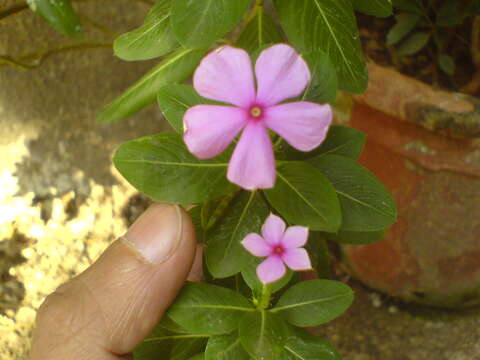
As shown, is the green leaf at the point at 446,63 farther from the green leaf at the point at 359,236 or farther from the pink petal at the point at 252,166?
the pink petal at the point at 252,166

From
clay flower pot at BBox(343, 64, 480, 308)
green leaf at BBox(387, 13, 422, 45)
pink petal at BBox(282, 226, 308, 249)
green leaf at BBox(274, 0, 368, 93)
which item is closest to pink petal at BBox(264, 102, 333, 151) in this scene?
pink petal at BBox(282, 226, 308, 249)

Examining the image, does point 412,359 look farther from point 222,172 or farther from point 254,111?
point 254,111

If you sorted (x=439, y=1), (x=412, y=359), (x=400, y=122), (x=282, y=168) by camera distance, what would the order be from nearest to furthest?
(x=282, y=168)
(x=400, y=122)
(x=439, y=1)
(x=412, y=359)

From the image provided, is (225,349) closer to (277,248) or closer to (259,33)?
(277,248)

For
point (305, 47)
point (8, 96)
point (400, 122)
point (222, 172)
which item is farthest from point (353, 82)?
point (8, 96)

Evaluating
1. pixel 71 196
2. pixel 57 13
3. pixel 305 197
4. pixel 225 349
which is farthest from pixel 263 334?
pixel 71 196
